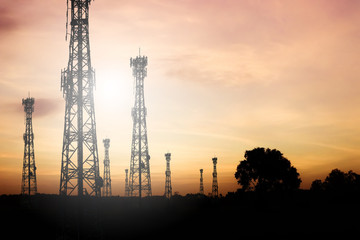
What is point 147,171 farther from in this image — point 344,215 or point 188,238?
point 344,215

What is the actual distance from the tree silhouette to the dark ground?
1557 centimetres

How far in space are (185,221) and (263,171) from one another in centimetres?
4181

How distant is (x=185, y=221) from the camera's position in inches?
2126


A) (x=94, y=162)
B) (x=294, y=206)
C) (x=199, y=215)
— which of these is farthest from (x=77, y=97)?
(x=294, y=206)

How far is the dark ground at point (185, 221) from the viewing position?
31906mm

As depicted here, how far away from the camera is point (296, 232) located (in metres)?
45.8

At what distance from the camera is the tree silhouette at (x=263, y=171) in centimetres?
9119

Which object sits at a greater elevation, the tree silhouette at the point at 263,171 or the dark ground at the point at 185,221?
the tree silhouette at the point at 263,171

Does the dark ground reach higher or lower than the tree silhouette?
lower

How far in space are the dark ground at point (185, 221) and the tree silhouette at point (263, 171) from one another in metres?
15.6

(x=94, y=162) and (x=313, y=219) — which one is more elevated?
(x=94, y=162)

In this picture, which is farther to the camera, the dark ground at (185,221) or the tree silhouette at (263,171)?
the tree silhouette at (263,171)

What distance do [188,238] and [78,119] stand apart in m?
18.9

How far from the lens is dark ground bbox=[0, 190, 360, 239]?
105ft
